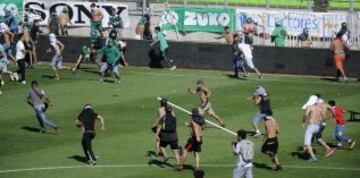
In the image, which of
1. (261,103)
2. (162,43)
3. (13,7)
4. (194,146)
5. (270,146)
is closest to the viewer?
(194,146)

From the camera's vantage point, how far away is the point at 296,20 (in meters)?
52.6

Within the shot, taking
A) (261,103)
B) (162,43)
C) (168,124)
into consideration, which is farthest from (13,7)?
(168,124)

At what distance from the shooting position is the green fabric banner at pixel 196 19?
53.0m

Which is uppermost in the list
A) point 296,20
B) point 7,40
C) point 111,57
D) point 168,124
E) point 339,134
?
point 7,40

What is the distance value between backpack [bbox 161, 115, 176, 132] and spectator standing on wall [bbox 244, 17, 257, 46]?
1850cm

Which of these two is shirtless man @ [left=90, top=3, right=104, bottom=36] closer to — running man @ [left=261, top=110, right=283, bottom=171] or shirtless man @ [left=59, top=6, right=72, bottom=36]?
shirtless man @ [left=59, top=6, right=72, bottom=36]

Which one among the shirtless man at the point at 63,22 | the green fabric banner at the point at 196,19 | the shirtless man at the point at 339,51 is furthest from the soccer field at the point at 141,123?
the green fabric banner at the point at 196,19

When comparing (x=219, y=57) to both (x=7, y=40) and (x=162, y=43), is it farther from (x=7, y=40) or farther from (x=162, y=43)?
(x=7, y=40)

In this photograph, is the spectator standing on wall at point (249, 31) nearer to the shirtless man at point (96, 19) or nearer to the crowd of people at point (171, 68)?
the crowd of people at point (171, 68)

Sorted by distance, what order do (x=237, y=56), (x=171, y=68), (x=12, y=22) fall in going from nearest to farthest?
1. (x=237, y=56)
2. (x=171, y=68)
3. (x=12, y=22)

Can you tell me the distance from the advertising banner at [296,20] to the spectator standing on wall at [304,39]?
1.83 feet

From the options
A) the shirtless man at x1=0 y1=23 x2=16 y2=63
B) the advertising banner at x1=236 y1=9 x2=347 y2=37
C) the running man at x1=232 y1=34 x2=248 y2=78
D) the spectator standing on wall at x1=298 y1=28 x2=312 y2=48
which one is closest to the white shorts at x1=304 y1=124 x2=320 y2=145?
the running man at x1=232 y1=34 x2=248 y2=78

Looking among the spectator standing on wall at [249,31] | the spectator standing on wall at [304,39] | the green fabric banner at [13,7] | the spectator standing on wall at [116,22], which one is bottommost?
the spectator standing on wall at [304,39]

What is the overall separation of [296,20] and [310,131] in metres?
22.3
